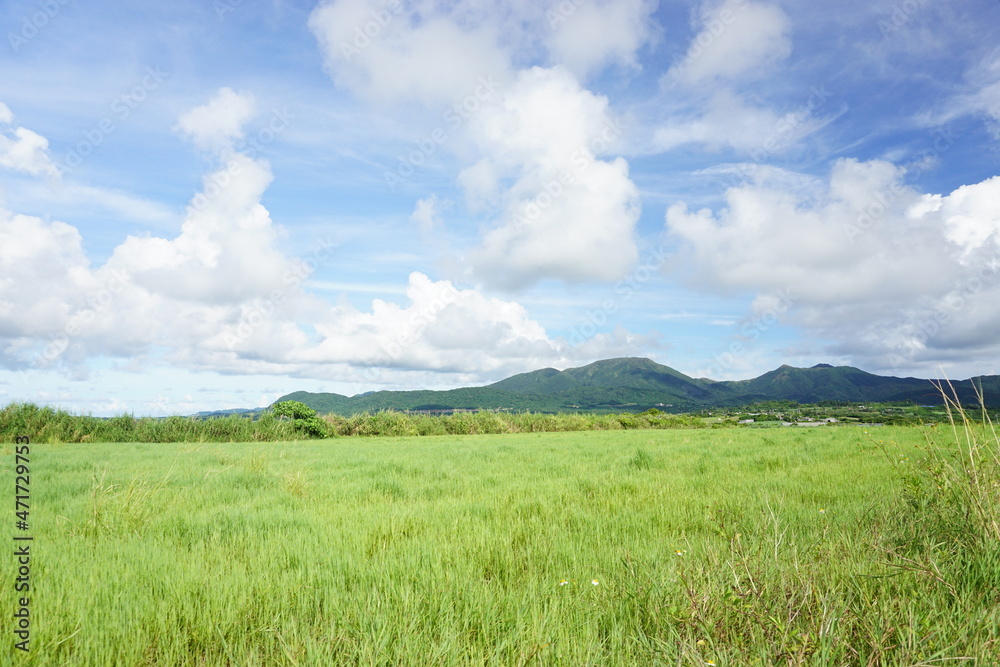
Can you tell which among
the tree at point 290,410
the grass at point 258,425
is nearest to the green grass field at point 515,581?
the grass at point 258,425

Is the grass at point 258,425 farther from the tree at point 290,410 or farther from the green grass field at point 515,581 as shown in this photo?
the green grass field at point 515,581

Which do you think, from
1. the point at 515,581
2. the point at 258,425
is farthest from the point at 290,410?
the point at 515,581

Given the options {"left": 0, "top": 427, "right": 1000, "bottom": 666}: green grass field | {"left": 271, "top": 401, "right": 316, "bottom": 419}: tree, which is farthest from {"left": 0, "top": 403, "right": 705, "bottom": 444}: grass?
{"left": 0, "top": 427, "right": 1000, "bottom": 666}: green grass field

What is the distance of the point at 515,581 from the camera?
3.91 m

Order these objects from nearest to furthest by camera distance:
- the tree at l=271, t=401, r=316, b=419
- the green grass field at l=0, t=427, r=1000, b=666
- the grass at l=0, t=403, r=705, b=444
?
the green grass field at l=0, t=427, r=1000, b=666, the grass at l=0, t=403, r=705, b=444, the tree at l=271, t=401, r=316, b=419

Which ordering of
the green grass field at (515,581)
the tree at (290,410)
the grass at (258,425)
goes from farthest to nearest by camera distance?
the tree at (290,410)
the grass at (258,425)
the green grass field at (515,581)

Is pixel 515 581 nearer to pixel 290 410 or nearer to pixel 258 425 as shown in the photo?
pixel 258 425

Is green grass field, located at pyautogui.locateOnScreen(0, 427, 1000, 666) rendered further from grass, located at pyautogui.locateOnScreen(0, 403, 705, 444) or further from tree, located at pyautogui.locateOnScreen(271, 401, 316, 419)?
tree, located at pyautogui.locateOnScreen(271, 401, 316, 419)

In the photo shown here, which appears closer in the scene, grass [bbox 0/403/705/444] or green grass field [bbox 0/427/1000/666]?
green grass field [bbox 0/427/1000/666]

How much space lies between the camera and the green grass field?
264 centimetres

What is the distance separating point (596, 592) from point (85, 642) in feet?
11.2

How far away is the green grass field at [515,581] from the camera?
2.64 m

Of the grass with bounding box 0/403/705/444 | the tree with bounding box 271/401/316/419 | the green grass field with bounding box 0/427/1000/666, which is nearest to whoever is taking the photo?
the green grass field with bounding box 0/427/1000/666

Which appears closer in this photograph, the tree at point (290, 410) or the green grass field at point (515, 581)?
the green grass field at point (515, 581)
